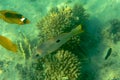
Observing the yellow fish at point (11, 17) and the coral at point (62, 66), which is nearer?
the yellow fish at point (11, 17)

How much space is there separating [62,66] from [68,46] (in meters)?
0.64

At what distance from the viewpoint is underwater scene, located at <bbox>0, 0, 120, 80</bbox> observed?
17.7ft

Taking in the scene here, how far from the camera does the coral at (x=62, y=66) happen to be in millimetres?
5262

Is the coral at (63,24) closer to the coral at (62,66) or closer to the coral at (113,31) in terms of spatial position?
the coral at (62,66)

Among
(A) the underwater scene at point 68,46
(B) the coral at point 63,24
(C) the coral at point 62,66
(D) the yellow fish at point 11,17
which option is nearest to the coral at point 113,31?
(A) the underwater scene at point 68,46

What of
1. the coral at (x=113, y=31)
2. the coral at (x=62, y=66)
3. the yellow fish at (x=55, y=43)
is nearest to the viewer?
the yellow fish at (x=55, y=43)

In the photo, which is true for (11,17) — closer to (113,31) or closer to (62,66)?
(62,66)

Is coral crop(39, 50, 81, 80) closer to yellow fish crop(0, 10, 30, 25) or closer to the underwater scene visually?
the underwater scene

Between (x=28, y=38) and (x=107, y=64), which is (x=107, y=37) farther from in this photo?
(x=28, y=38)

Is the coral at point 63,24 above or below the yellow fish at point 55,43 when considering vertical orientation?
above

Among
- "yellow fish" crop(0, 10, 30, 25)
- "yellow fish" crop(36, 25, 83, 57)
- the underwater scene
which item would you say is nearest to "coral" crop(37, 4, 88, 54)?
the underwater scene

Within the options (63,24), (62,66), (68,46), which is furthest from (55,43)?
(63,24)

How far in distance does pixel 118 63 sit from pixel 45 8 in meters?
3.59

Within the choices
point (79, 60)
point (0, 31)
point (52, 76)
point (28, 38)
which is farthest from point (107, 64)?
point (0, 31)
